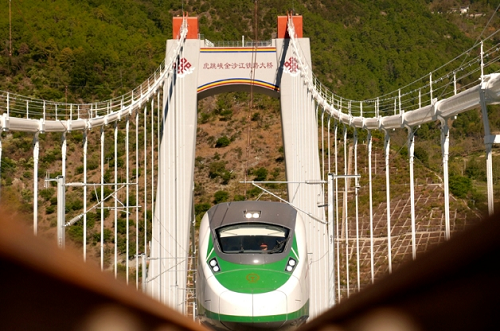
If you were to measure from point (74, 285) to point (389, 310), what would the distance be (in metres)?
0.34

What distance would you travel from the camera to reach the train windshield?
10.9 meters

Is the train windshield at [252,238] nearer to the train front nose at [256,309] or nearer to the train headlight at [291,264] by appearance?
the train headlight at [291,264]

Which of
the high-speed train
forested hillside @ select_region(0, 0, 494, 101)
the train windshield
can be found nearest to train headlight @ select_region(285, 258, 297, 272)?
the high-speed train

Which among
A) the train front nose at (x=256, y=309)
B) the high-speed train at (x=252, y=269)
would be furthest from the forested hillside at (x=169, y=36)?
the train front nose at (x=256, y=309)

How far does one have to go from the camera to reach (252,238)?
36.6ft

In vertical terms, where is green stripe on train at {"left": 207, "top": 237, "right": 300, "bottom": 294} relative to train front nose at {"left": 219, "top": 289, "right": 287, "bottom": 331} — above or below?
above

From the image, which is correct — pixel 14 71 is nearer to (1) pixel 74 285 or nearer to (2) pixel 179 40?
(2) pixel 179 40

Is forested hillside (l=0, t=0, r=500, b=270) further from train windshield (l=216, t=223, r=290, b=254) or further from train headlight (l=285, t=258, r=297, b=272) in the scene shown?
train headlight (l=285, t=258, r=297, b=272)

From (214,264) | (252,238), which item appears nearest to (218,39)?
(252,238)

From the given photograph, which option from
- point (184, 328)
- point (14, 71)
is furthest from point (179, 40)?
point (14, 71)

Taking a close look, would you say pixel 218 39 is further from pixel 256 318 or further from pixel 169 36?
pixel 256 318

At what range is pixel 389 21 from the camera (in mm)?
62062

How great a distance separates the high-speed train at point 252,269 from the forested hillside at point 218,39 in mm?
19650

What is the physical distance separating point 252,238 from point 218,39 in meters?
43.7
